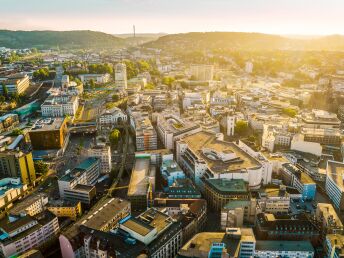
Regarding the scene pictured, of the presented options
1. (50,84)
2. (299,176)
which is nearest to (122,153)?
(299,176)

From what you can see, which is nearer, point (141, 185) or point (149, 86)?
point (141, 185)

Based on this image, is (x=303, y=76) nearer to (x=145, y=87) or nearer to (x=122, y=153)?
(x=145, y=87)

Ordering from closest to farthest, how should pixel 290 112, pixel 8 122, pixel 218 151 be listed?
pixel 218 151, pixel 8 122, pixel 290 112

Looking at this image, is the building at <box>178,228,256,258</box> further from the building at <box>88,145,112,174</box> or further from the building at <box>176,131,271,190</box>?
the building at <box>88,145,112,174</box>

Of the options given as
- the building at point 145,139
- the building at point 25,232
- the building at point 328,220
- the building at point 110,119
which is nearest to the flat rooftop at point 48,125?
the building at point 110,119

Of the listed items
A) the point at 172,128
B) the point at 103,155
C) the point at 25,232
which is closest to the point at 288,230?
the point at 25,232

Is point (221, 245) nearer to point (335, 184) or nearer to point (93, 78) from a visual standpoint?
point (335, 184)
